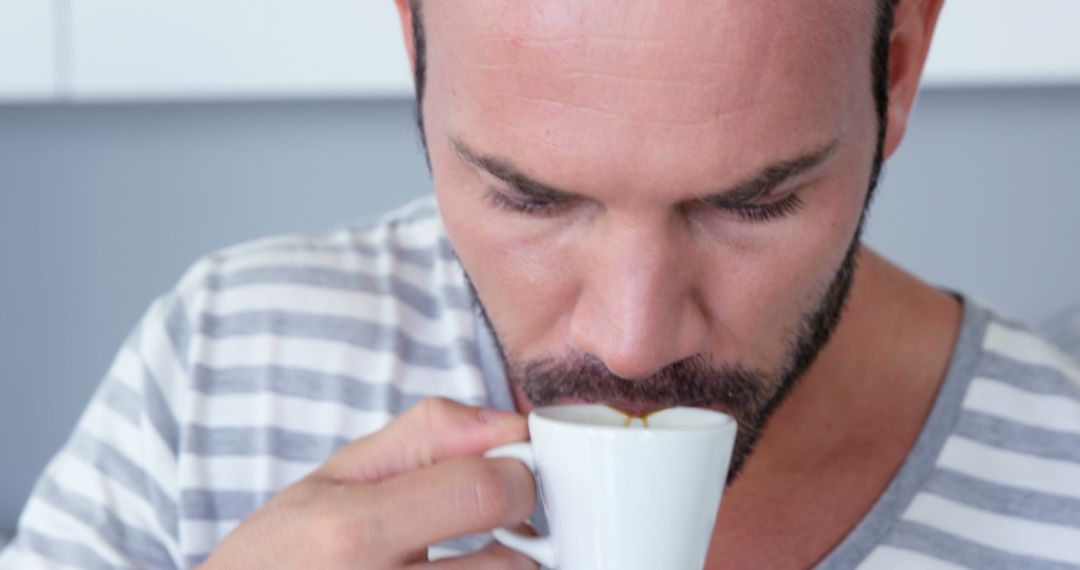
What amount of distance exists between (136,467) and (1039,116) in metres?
1.40

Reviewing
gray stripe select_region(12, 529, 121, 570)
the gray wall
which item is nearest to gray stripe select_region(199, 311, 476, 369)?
gray stripe select_region(12, 529, 121, 570)

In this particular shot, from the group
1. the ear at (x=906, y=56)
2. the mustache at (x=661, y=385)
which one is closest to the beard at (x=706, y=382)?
the mustache at (x=661, y=385)

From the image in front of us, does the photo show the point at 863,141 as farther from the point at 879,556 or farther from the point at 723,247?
the point at 879,556

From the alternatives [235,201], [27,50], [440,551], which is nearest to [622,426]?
[440,551]

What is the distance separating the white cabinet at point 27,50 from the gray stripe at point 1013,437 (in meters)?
1.23

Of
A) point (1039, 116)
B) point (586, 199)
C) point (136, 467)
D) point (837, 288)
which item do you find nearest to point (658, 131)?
point (586, 199)

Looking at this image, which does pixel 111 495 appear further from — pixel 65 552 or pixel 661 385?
pixel 661 385

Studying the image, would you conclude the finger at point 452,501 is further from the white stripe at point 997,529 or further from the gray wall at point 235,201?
the gray wall at point 235,201

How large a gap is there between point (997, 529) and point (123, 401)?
0.74 meters

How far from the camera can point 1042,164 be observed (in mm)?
1992

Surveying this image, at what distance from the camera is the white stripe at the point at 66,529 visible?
1.10 m

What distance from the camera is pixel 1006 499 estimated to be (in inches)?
44.0

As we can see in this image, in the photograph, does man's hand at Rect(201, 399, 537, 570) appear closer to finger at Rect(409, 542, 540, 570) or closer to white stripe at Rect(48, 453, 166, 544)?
finger at Rect(409, 542, 540, 570)

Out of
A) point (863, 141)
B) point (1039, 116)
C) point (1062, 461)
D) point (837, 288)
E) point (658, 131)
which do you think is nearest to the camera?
point (658, 131)
